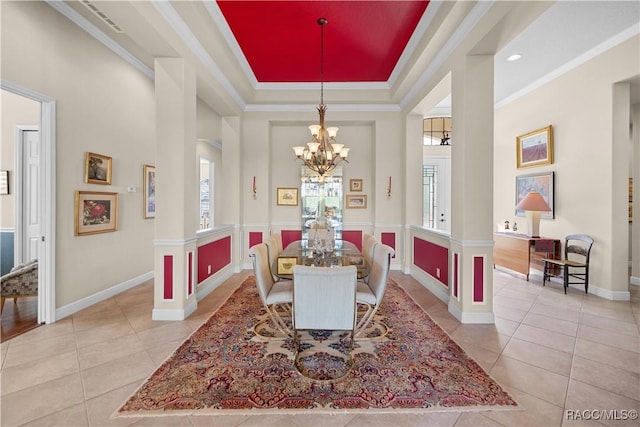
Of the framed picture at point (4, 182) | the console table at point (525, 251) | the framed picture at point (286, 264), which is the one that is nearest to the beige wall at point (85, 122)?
the framed picture at point (4, 182)

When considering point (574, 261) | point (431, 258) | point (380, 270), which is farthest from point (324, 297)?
point (574, 261)

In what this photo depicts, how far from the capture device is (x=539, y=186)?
477 cm

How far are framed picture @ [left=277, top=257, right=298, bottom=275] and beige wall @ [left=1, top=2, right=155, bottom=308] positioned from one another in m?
2.53

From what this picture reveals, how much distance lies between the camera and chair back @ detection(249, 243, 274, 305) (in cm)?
242

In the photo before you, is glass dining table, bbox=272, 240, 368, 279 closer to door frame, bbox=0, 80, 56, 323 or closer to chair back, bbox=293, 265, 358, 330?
chair back, bbox=293, 265, 358, 330

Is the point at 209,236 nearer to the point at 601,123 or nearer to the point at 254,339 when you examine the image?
the point at 254,339

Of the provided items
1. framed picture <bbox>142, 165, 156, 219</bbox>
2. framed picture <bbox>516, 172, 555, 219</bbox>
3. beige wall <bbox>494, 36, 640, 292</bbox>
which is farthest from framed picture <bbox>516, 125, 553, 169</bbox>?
framed picture <bbox>142, 165, 156, 219</bbox>

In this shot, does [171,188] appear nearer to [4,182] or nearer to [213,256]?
[213,256]

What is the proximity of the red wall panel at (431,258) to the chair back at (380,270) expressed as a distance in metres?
1.40

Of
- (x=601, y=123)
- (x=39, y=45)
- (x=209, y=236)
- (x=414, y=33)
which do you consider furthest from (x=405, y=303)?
(x=39, y=45)

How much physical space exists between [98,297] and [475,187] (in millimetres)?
4821

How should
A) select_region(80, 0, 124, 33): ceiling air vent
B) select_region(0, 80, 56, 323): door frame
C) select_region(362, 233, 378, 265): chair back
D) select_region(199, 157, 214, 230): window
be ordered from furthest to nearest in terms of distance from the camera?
select_region(199, 157, 214, 230): window
select_region(362, 233, 378, 265): chair back
select_region(0, 80, 56, 323): door frame
select_region(80, 0, 124, 33): ceiling air vent

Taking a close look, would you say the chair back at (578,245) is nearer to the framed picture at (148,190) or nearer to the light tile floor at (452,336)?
the light tile floor at (452,336)

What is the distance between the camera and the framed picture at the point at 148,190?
4332 millimetres
